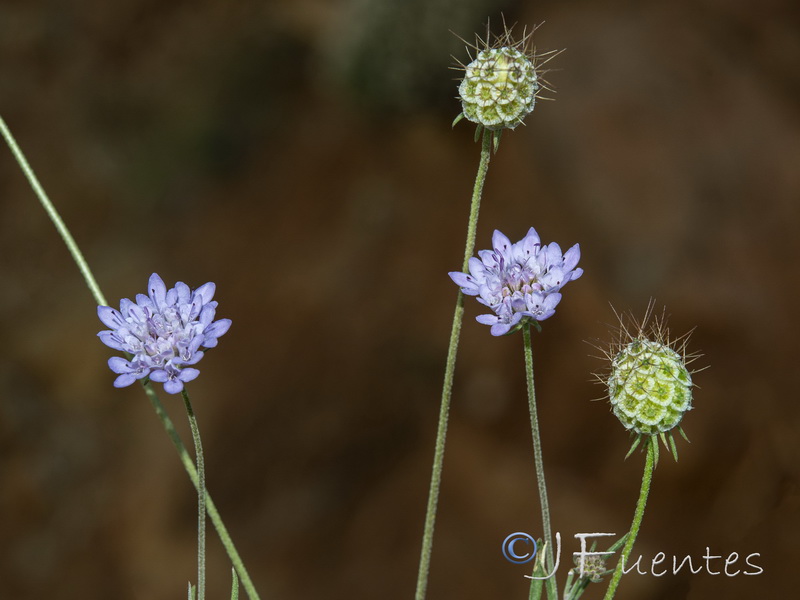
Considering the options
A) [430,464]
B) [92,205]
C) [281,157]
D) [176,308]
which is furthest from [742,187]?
[92,205]

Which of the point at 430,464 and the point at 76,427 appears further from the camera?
the point at 76,427

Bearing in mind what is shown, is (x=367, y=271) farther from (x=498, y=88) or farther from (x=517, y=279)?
(x=498, y=88)

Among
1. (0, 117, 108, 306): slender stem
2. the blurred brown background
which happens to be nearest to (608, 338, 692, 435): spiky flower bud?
(0, 117, 108, 306): slender stem

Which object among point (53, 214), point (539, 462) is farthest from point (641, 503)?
point (53, 214)

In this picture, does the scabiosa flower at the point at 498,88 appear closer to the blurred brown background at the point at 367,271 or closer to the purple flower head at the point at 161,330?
the purple flower head at the point at 161,330

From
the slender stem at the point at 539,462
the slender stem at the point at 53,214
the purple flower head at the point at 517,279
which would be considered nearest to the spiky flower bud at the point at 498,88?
the purple flower head at the point at 517,279

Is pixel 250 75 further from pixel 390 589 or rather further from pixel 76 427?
A: pixel 390 589

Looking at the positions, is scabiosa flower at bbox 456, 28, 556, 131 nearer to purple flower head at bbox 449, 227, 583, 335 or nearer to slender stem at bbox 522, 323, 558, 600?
purple flower head at bbox 449, 227, 583, 335
